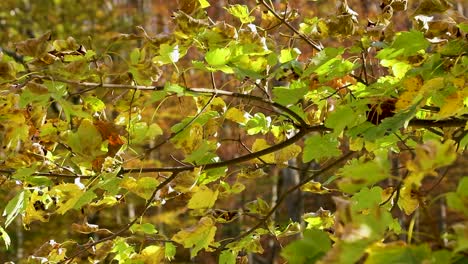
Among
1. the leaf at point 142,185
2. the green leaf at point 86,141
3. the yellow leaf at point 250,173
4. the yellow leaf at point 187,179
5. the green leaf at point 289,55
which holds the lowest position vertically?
the yellow leaf at point 250,173

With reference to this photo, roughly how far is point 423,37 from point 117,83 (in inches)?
23.1

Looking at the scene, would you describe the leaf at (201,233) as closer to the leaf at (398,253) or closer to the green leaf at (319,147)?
the green leaf at (319,147)

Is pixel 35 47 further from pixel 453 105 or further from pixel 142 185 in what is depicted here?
pixel 453 105

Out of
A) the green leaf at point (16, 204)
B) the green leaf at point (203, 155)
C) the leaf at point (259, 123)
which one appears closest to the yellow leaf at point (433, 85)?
the green leaf at point (203, 155)

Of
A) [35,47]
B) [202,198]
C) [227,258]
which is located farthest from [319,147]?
[35,47]

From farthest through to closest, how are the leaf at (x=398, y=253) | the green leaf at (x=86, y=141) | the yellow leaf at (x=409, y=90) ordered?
1. the green leaf at (x=86, y=141)
2. the yellow leaf at (x=409, y=90)
3. the leaf at (x=398, y=253)

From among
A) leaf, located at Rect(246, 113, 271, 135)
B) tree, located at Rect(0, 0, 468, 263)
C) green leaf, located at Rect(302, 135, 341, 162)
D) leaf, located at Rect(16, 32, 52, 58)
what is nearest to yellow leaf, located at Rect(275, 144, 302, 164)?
tree, located at Rect(0, 0, 468, 263)

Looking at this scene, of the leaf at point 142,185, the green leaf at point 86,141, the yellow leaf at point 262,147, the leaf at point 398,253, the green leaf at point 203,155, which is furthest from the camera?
the yellow leaf at point 262,147

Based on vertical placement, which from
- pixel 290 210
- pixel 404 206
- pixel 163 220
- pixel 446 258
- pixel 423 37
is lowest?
pixel 163 220

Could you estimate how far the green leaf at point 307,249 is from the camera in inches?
25.6

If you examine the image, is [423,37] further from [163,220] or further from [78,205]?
[163,220]

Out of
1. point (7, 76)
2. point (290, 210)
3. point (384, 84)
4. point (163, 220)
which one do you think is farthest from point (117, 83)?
point (163, 220)

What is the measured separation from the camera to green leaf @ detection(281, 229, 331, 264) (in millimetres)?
651

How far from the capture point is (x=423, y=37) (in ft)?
3.62
